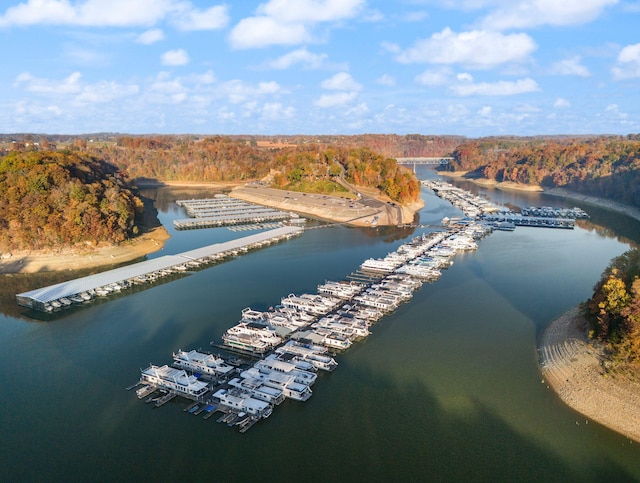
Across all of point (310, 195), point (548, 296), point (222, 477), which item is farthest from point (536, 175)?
point (222, 477)

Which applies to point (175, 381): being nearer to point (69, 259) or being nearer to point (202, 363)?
point (202, 363)

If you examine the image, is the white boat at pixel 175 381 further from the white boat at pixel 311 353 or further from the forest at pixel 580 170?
the forest at pixel 580 170

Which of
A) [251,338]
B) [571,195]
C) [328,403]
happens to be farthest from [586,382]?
[571,195]

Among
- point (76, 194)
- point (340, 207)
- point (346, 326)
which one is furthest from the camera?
point (340, 207)

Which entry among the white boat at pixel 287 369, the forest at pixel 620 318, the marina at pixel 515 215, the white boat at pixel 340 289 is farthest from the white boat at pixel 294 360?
the marina at pixel 515 215

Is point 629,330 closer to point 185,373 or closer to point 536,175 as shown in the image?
point 185,373
